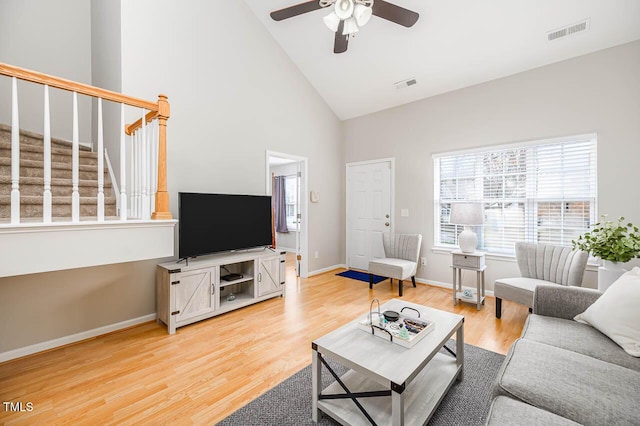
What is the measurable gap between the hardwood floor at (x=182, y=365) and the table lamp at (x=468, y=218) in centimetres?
76

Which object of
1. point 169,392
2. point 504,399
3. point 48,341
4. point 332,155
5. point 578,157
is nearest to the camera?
point 504,399

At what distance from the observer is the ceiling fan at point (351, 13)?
2.14 metres

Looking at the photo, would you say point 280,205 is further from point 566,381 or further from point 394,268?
point 566,381

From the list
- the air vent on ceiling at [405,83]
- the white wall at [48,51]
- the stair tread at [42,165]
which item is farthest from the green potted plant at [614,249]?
the white wall at [48,51]

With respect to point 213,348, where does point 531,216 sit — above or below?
above

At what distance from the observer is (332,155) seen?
532 cm

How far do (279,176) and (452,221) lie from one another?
502 centimetres

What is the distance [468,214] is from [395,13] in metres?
2.32

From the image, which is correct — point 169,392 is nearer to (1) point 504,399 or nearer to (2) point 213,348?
(2) point 213,348

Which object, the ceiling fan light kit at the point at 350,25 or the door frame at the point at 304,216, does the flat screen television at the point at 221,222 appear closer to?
the door frame at the point at 304,216

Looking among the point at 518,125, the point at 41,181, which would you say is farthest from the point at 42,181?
the point at 518,125

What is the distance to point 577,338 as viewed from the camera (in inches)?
66.3

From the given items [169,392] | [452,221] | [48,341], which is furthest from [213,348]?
[452,221]

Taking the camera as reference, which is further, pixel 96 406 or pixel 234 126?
pixel 234 126
